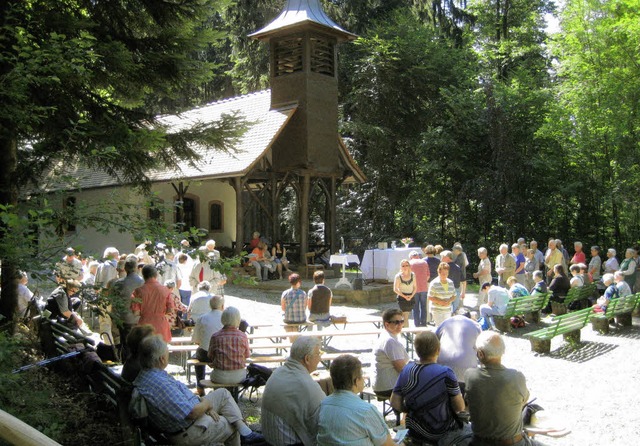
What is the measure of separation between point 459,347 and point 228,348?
7.74 feet

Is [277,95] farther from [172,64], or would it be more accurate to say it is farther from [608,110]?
[172,64]

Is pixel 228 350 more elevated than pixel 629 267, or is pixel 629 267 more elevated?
pixel 629 267

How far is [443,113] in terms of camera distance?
28562mm

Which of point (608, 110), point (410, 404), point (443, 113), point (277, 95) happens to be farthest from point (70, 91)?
point (443, 113)

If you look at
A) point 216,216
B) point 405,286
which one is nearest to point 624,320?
point 405,286

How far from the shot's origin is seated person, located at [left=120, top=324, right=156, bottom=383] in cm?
569

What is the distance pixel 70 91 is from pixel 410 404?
16.5 feet

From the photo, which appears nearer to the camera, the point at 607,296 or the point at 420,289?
the point at 420,289

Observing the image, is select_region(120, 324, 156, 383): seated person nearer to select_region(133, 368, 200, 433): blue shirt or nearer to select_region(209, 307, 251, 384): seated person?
select_region(133, 368, 200, 433): blue shirt

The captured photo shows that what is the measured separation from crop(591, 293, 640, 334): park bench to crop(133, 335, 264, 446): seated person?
892 cm

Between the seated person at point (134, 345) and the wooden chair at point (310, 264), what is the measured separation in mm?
13889

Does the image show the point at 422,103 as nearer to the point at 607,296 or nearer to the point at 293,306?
the point at 607,296

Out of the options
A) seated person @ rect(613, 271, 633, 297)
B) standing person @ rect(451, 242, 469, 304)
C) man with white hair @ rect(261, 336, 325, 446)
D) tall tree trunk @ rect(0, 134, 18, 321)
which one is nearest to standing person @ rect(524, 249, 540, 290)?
standing person @ rect(451, 242, 469, 304)

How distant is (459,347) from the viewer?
6508mm
